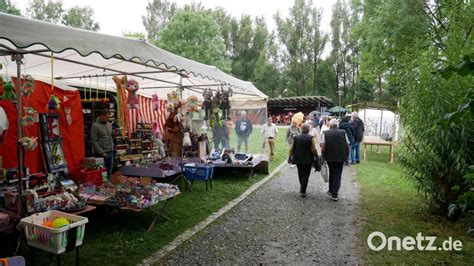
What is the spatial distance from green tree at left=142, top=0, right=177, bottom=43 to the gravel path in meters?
36.9

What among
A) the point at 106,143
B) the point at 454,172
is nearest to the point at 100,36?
the point at 106,143

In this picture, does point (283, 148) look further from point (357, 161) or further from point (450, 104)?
point (450, 104)

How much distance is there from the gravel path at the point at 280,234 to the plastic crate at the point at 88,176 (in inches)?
114

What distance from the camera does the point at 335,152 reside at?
6.44 metres

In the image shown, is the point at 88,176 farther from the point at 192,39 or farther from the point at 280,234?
the point at 192,39

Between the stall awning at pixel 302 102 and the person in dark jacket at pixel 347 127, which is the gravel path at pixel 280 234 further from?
the stall awning at pixel 302 102

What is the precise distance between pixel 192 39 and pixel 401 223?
80.4ft

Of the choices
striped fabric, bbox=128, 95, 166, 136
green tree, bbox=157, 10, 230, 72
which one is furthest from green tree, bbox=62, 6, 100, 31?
striped fabric, bbox=128, 95, 166, 136

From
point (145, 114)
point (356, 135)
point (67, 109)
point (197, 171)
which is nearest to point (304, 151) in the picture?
point (197, 171)

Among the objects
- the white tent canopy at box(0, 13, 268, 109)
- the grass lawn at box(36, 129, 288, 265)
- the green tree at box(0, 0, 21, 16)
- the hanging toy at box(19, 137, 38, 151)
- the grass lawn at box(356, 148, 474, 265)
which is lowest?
the grass lawn at box(356, 148, 474, 265)

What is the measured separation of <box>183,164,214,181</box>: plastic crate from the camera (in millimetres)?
6926

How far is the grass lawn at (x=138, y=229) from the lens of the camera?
3.77 m

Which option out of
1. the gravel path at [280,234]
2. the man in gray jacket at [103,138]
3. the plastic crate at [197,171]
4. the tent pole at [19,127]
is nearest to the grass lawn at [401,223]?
the gravel path at [280,234]

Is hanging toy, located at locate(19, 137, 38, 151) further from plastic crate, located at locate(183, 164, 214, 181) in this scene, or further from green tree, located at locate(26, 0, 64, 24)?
green tree, located at locate(26, 0, 64, 24)
